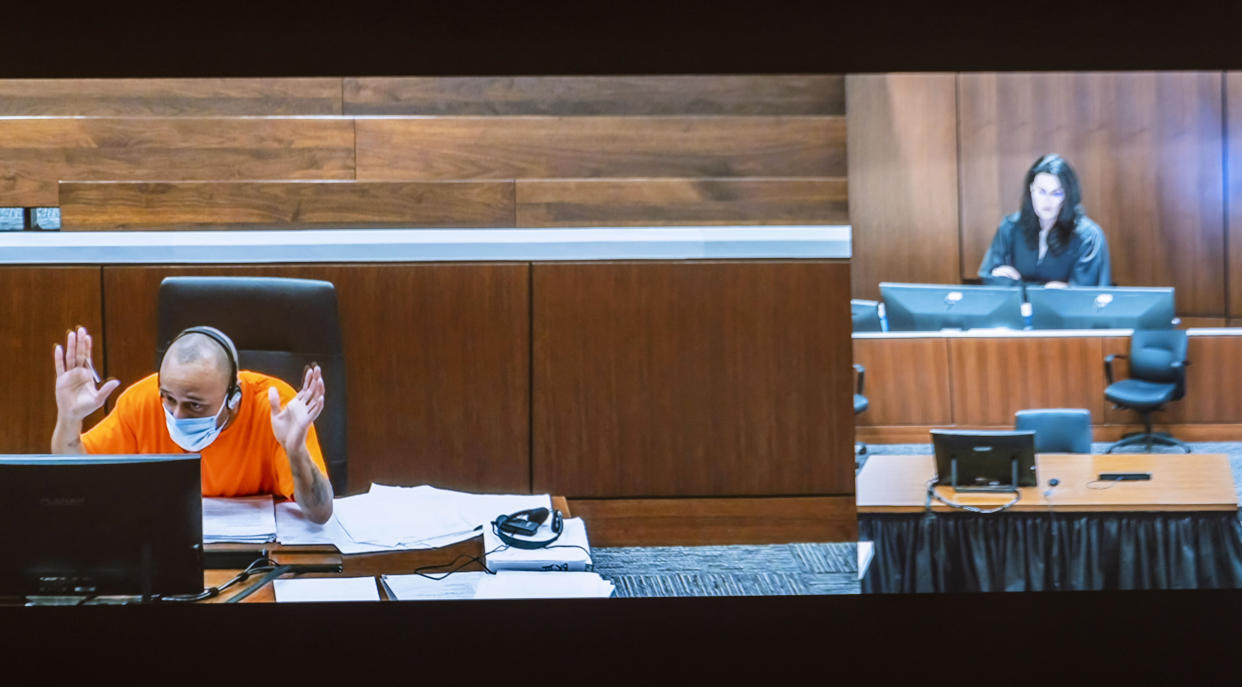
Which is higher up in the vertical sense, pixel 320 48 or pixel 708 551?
pixel 320 48

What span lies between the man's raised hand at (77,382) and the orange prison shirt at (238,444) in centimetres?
13

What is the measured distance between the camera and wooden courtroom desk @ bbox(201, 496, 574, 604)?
85.7 inches

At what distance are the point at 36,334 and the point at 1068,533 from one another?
2.90m

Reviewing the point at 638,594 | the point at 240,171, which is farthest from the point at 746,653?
the point at 240,171

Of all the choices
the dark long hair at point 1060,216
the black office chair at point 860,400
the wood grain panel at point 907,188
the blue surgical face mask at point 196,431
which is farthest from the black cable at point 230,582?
the wood grain panel at point 907,188

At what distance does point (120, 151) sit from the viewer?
9.25 ft

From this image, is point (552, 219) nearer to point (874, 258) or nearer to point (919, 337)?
point (919, 337)

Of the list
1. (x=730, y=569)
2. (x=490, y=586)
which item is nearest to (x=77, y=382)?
(x=490, y=586)

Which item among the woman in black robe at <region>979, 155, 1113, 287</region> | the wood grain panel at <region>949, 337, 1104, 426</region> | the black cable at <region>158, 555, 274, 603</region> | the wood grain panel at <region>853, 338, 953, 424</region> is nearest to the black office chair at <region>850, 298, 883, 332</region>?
the wood grain panel at <region>853, 338, 953, 424</region>

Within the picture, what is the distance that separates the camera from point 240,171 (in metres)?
2.84

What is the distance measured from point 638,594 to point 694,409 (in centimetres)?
51

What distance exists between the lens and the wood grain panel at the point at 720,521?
9.57 feet

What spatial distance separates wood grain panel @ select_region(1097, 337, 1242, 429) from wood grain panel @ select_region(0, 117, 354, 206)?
9.08ft

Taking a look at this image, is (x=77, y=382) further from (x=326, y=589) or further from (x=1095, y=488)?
(x=1095, y=488)
